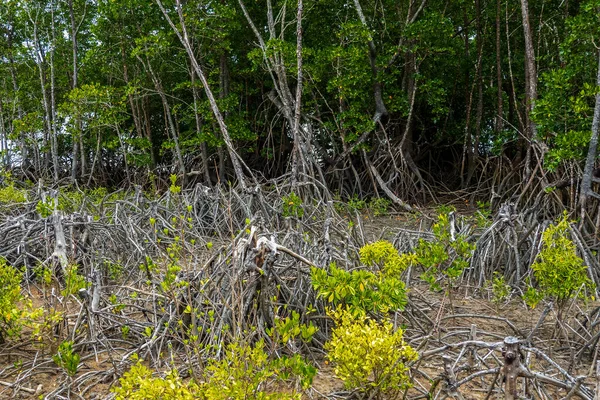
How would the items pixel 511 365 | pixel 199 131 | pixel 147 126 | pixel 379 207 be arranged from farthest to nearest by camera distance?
pixel 147 126 < pixel 199 131 < pixel 379 207 < pixel 511 365

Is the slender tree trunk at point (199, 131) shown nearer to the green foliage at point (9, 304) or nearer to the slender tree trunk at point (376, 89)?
the slender tree trunk at point (376, 89)

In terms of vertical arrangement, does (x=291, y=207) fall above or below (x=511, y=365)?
below

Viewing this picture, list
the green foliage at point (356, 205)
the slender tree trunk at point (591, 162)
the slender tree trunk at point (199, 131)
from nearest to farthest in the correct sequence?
1. the slender tree trunk at point (591, 162)
2. the green foliage at point (356, 205)
3. the slender tree trunk at point (199, 131)

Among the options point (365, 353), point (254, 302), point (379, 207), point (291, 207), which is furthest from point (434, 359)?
point (379, 207)

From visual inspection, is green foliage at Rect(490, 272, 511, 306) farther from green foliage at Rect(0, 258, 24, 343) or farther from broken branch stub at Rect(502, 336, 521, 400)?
green foliage at Rect(0, 258, 24, 343)

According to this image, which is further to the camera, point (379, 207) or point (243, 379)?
point (379, 207)

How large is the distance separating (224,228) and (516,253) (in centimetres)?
298

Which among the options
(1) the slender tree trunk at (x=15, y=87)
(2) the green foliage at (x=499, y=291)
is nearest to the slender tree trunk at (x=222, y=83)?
(1) the slender tree trunk at (x=15, y=87)

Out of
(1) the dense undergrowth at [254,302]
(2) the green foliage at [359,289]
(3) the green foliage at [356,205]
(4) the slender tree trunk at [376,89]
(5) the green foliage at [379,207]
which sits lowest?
(5) the green foliage at [379,207]

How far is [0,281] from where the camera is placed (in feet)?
8.11

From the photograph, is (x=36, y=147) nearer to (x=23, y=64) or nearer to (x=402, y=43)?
(x=23, y=64)

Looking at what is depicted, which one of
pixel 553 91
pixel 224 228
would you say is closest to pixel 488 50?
pixel 553 91

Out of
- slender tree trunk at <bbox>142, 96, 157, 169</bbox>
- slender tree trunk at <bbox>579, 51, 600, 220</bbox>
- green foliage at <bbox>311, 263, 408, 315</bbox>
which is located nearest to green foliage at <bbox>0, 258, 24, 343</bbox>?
green foliage at <bbox>311, 263, 408, 315</bbox>

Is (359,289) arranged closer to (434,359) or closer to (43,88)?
(434,359)
